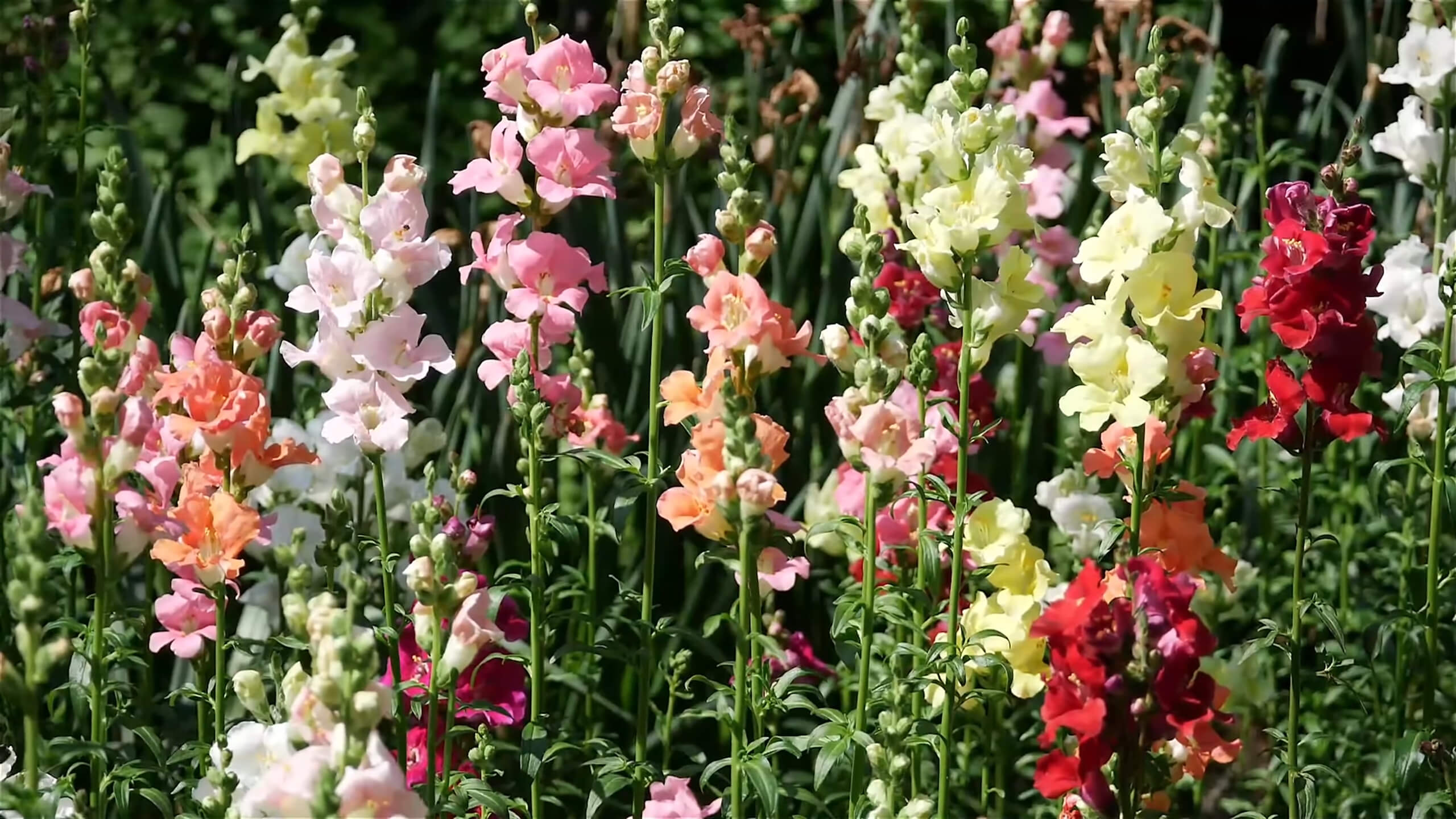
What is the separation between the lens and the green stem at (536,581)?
2562 mm

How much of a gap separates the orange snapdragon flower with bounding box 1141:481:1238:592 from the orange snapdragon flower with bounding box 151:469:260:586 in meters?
1.39

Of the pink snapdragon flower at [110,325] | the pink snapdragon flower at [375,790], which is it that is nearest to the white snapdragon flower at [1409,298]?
the pink snapdragon flower at [375,790]

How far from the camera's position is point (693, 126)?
2.69 meters

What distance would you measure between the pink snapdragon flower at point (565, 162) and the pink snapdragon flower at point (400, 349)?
292mm

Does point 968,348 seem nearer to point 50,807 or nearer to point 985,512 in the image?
point 985,512

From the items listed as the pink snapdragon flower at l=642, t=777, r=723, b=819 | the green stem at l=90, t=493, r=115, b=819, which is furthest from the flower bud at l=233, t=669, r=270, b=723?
the pink snapdragon flower at l=642, t=777, r=723, b=819

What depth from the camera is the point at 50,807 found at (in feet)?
7.36

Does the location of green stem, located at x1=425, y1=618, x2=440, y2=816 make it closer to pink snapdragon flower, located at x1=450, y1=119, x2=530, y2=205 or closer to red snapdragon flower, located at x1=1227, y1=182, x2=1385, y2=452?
pink snapdragon flower, located at x1=450, y1=119, x2=530, y2=205

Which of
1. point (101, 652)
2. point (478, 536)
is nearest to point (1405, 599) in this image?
point (478, 536)

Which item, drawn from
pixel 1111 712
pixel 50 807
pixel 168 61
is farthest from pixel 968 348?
pixel 168 61

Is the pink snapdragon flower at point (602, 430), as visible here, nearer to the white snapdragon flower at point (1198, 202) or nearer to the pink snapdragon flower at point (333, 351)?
the pink snapdragon flower at point (333, 351)

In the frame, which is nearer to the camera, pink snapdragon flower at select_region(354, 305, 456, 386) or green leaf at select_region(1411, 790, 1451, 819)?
pink snapdragon flower at select_region(354, 305, 456, 386)

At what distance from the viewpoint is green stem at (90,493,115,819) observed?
2.14 meters

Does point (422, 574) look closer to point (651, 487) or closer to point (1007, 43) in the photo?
point (651, 487)
